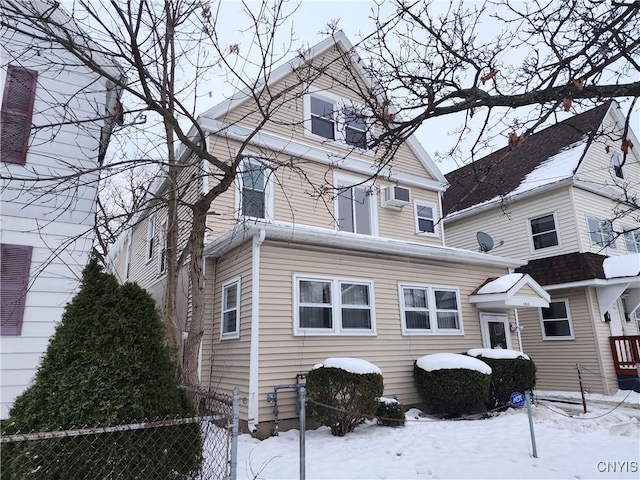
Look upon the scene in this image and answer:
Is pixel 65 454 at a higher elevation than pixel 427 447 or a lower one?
higher

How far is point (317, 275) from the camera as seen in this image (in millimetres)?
8734

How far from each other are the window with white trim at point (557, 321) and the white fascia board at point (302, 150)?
5710 mm

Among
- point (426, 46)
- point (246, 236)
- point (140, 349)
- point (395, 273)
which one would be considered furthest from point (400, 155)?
point (140, 349)

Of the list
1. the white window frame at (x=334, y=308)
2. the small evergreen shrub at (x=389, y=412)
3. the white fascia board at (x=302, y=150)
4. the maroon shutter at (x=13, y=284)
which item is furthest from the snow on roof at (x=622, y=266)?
the maroon shutter at (x=13, y=284)

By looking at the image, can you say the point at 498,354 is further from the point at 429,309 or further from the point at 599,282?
the point at 599,282

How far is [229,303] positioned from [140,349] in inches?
208

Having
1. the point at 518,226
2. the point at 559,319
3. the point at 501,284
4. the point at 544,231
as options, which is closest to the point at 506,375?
the point at 501,284

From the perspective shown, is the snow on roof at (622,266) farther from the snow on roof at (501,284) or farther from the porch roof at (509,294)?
the snow on roof at (501,284)

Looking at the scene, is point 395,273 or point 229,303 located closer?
point 229,303

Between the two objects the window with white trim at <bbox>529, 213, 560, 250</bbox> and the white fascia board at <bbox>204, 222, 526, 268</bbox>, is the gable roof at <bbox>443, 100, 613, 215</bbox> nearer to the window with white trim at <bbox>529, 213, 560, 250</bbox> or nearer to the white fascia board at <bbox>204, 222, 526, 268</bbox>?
the window with white trim at <bbox>529, 213, 560, 250</bbox>

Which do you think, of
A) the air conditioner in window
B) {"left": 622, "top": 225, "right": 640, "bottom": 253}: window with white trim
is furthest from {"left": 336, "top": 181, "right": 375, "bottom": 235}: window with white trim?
{"left": 622, "top": 225, "right": 640, "bottom": 253}: window with white trim

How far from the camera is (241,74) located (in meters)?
5.42

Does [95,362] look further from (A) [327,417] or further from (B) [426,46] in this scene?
(B) [426,46]

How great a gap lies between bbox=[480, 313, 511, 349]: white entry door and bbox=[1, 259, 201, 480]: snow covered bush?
911 centimetres
